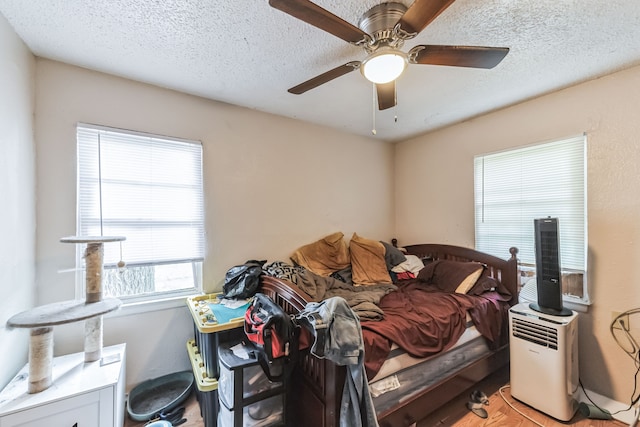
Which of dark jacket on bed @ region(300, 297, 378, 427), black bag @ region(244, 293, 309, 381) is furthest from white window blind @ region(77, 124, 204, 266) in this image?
dark jacket on bed @ region(300, 297, 378, 427)

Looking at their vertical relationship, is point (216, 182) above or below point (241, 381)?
above

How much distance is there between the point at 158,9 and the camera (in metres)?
1.36

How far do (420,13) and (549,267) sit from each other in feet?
6.41

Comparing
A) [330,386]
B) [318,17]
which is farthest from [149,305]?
[318,17]

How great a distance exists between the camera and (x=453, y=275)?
260 cm

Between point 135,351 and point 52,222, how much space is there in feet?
3.63

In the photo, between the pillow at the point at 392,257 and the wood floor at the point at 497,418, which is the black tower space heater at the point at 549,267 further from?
the pillow at the point at 392,257

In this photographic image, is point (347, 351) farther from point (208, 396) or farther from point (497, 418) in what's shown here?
point (497, 418)

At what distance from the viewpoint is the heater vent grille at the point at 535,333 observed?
72.7 inches

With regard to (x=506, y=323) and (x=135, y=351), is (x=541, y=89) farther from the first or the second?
(x=135, y=351)

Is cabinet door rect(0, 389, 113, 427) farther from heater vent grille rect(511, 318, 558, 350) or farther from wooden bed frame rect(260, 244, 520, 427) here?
heater vent grille rect(511, 318, 558, 350)

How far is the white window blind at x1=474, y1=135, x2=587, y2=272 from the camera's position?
7.22 ft

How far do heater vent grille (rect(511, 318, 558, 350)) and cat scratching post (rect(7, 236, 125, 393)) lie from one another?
282cm

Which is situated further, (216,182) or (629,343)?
(216,182)
